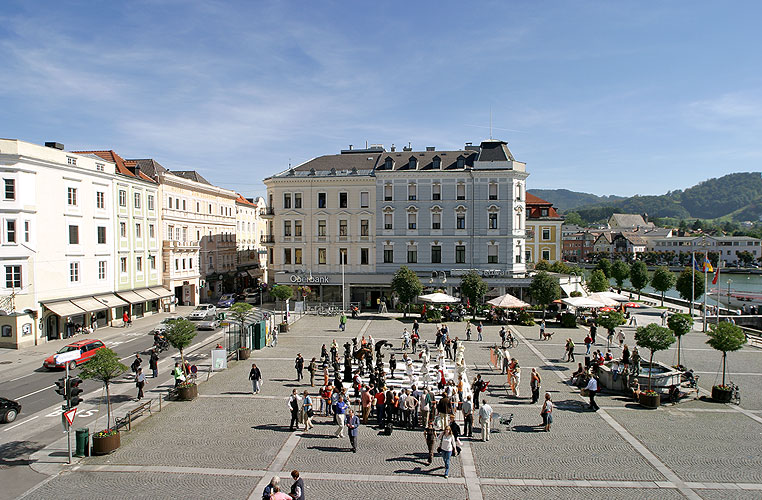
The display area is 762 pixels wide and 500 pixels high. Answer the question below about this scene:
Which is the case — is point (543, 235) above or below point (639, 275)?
above

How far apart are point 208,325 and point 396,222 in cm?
2136

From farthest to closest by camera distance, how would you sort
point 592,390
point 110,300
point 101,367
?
1. point 110,300
2. point 592,390
3. point 101,367

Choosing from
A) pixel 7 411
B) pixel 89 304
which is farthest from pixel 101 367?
pixel 89 304

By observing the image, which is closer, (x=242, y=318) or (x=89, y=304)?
(x=242, y=318)

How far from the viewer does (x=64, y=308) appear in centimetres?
3862

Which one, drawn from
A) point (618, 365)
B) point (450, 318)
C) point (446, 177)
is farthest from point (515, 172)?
point (618, 365)

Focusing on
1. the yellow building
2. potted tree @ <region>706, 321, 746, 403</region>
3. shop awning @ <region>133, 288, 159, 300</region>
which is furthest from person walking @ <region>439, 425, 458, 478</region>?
the yellow building

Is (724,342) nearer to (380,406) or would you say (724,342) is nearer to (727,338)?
(727,338)

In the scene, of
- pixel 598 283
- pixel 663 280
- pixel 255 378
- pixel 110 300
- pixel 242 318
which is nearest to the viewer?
pixel 255 378

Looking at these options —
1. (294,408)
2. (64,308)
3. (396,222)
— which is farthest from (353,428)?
(396,222)

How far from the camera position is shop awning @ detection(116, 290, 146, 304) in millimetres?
46144

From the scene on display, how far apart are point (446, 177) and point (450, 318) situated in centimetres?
1557

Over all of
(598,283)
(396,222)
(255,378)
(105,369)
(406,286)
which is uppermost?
(396,222)

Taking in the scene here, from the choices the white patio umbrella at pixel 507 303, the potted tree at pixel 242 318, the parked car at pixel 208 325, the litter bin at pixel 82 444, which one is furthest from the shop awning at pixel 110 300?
the white patio umbrella at pixel 507 303
